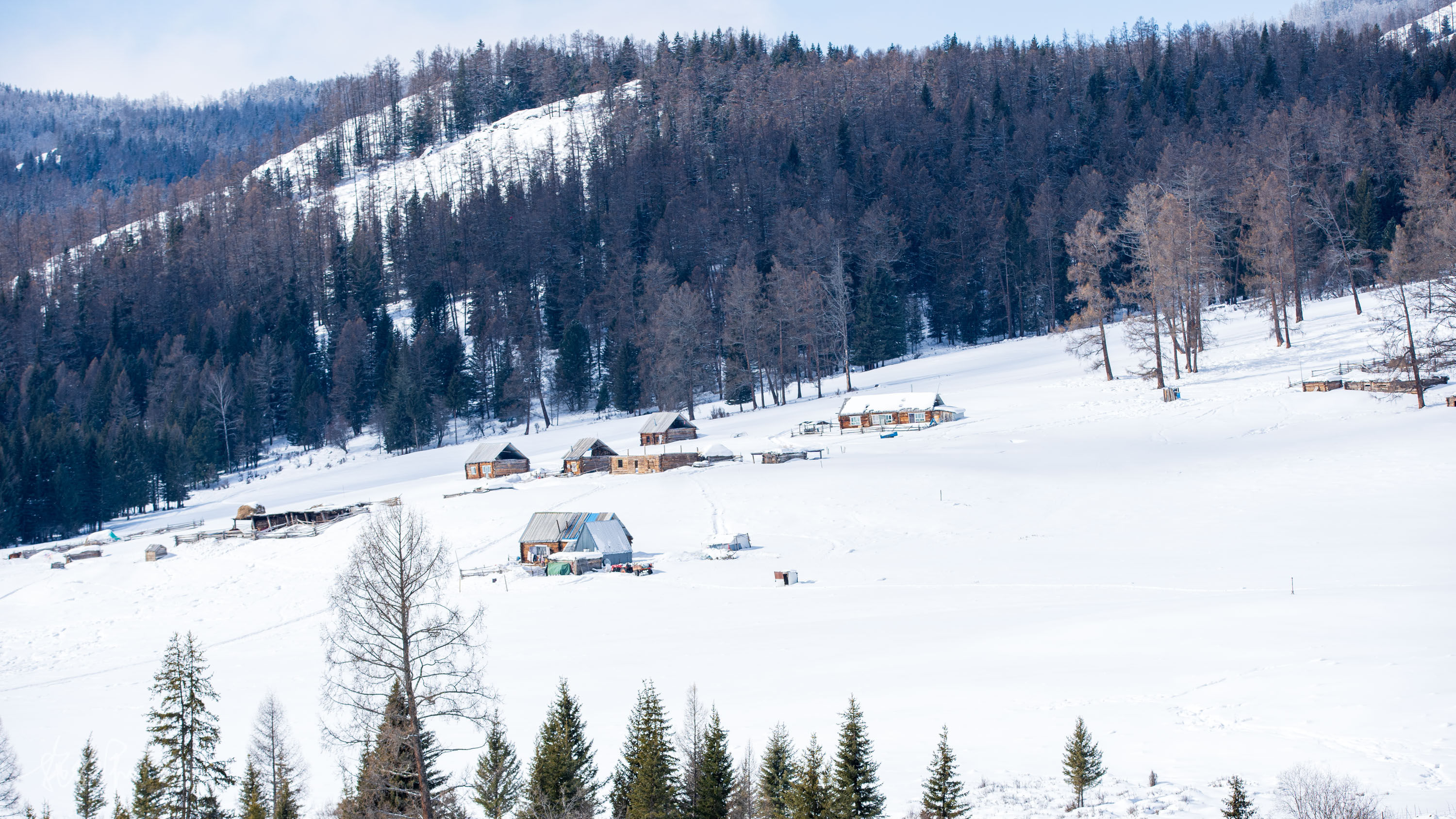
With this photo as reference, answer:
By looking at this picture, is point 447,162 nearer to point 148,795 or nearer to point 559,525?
point 559,525

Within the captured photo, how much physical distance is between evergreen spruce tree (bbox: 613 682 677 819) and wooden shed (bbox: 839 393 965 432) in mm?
42393

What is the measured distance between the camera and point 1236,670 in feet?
66.4

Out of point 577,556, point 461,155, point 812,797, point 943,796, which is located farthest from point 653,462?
point 461,155

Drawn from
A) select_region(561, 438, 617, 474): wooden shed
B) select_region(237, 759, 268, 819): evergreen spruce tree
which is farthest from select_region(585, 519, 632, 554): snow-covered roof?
select_region(237, 759, 268, 819): evergreen spruce tree

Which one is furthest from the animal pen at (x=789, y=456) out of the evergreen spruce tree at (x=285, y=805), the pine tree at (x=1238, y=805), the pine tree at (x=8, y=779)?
the pine tree at (x=1238, y=805)

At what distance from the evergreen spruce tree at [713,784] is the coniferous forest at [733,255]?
140 ft

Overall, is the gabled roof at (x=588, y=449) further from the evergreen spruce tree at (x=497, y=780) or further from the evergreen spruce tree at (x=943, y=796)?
the evergreen spruce tree at (x=943, y=796)

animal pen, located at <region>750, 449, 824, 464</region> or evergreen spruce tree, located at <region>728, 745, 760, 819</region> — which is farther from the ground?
animal pen, located at <region>750, 449, 824, 464</region>

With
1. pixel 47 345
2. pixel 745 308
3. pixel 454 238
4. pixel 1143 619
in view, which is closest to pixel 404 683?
pixel 1143 619

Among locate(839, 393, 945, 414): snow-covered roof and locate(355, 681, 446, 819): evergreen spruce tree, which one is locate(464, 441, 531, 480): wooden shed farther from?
locate(355, 681, 446, 819): evergreen spruce tree

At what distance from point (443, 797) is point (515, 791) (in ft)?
6.00

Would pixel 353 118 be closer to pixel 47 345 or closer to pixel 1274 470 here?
pixel 47 345

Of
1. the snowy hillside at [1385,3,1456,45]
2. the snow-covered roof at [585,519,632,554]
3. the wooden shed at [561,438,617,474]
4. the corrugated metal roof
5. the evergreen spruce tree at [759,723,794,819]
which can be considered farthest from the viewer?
the snowy hillside at [1385,3,1456,45]

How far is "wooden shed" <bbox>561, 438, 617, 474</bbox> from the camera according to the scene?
55.7 metres
